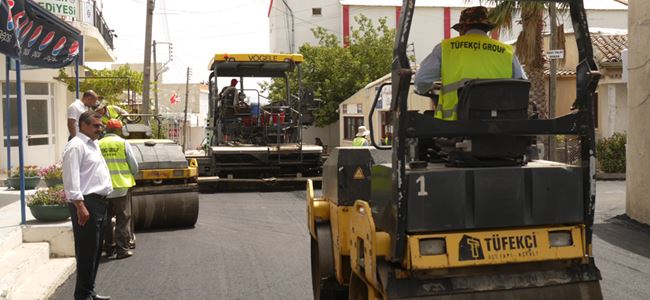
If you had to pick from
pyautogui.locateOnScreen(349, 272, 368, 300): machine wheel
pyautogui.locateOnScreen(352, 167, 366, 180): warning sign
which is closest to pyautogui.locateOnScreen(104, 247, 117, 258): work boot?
pyautogui.locateOnScreen(352, 167, 366, 180): warning sign

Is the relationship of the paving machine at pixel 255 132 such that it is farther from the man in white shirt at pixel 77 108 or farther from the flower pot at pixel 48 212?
the flower pot at pixel 48 212

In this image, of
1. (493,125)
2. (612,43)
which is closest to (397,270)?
(493,125)

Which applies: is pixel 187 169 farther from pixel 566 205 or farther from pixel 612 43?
pixel 612 43

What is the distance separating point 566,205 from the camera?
4156mm

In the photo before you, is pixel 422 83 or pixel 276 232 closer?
pixel 422 83

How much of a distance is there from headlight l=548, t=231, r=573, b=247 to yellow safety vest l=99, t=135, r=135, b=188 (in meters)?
5.77

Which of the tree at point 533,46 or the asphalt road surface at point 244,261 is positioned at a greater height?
the tree at point 533,46

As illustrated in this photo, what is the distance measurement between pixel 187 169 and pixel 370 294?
6986 millimetres

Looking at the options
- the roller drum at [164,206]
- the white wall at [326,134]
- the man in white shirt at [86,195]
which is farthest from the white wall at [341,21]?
the man in white shirt at [86,195]

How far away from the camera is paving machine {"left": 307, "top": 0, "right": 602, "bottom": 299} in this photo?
13.0 feet

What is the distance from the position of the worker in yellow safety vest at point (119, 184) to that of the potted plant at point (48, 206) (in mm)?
590

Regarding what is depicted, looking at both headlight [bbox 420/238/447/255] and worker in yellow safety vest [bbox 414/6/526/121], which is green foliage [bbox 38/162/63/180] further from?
headlight [bbox 420/238/447/255]

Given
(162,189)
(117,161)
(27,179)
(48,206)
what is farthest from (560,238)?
(27,179)

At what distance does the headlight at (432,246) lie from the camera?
12.9 feet
